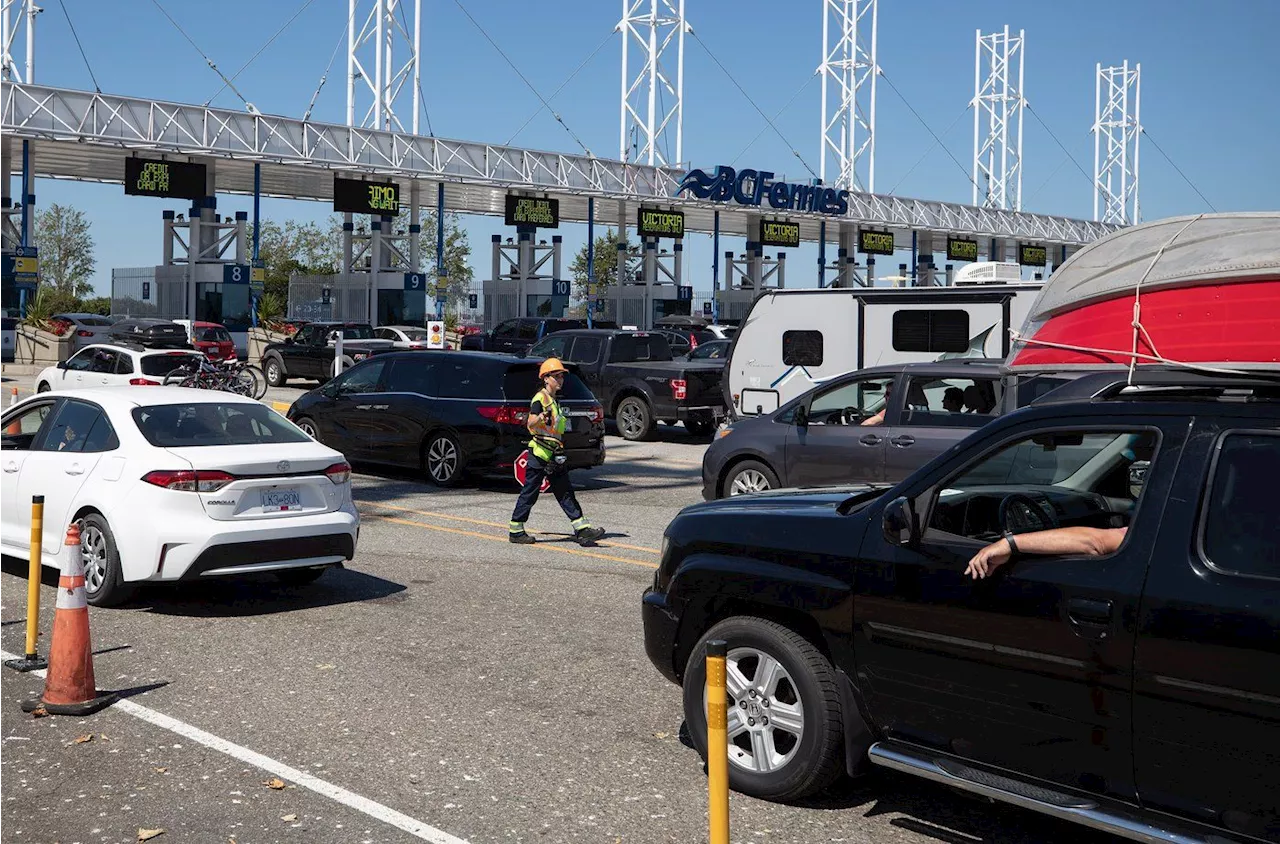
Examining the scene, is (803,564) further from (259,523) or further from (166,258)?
(166,258)

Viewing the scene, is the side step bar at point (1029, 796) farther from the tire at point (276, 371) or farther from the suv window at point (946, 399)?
the tire at point (276, 371)

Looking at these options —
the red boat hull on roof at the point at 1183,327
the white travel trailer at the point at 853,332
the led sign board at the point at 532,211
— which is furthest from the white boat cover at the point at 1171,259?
the led sign board at the point at 532,211

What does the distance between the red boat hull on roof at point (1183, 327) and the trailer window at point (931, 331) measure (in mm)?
11909

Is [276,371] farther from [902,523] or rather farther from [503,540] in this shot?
[902,523]

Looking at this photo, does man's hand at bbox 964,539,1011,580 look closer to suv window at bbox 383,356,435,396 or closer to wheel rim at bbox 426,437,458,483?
wheel rim at bbox 426,437,458,483

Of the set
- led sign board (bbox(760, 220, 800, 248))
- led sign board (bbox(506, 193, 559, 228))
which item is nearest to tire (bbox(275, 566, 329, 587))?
led sign board (bbox(506, 193, 559, 228))

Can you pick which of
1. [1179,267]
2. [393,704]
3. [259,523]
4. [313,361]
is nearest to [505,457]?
[259,523]

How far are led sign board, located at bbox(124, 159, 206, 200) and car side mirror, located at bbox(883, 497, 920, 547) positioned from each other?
1516 inches

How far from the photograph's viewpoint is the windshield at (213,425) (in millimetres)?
9641

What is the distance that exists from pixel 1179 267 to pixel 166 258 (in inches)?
1832

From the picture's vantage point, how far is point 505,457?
1652 cm

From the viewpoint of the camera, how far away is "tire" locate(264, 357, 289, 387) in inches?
1403

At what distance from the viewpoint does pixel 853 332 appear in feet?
59.8

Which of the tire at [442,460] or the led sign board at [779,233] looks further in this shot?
the led sign board at [779,233]
